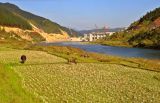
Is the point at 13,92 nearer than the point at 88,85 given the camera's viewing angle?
Yes

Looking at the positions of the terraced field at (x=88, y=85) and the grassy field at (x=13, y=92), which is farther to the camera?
the terraced field at (x=88, y=85)

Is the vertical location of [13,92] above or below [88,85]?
above

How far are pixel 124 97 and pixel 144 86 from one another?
6.07 m

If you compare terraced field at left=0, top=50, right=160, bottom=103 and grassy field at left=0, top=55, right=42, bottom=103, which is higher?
grassy field at left=0, top=55, right=42, bottom=103

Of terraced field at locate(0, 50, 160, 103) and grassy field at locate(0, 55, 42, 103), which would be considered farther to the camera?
terraced field at locate(0, 50, 160, 103)

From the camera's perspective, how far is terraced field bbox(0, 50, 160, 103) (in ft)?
92.2

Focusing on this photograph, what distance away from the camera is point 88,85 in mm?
33688

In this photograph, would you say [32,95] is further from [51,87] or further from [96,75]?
[96,75]

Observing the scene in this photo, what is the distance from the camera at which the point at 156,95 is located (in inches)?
1190

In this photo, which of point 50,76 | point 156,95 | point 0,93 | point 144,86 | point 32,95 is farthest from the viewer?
point 50,76

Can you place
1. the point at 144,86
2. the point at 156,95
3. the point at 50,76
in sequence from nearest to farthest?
the point at 156,95, the point at 144,86, the point at 50,76

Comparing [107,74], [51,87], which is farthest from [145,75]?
[51,87]

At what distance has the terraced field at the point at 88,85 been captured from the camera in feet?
92.2

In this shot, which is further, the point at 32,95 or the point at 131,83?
the point at 131,83
